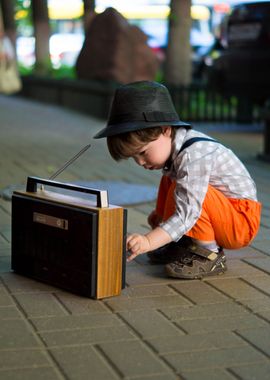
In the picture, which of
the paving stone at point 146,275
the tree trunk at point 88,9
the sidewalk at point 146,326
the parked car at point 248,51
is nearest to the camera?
the sidewalk at point 146,326

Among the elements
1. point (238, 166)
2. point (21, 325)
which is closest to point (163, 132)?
point (238, 166)

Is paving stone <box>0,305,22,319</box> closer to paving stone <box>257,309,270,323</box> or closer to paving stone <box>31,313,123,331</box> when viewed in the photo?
paving stone <box>31,313,123,331</box>

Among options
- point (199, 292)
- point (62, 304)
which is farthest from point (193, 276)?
point (62, 304)

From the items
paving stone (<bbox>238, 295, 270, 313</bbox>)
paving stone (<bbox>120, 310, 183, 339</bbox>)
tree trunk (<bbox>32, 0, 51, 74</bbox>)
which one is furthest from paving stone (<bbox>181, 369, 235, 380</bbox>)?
tree trunk (<bbox>32, 0, 51, 74</bbox>)

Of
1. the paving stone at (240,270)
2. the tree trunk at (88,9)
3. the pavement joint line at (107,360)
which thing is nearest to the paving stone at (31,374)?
the pavement joint line at (107,360)

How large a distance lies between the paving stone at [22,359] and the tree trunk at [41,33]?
56.4ft

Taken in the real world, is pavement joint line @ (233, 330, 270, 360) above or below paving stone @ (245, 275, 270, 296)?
above

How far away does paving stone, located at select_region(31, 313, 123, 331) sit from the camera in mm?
3438

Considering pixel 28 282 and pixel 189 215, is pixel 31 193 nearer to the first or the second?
pixel 28 282

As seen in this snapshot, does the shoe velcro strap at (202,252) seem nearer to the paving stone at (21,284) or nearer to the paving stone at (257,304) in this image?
the paving stone at (257,304)

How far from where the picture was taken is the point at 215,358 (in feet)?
10.1

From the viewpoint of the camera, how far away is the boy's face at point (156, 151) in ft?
13.3

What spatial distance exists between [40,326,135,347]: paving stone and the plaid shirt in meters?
0.72

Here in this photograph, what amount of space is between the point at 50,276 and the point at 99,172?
3.87m
